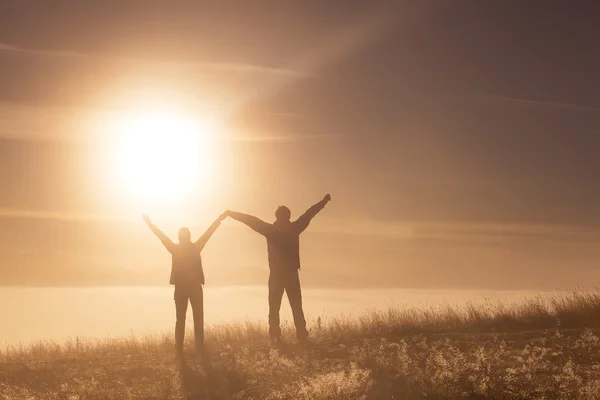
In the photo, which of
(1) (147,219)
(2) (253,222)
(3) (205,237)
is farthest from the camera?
(2) (253,222)

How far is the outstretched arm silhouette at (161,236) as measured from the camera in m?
19.2

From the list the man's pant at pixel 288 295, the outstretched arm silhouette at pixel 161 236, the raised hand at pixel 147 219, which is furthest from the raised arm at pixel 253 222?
the raised hand at pixel 147 219

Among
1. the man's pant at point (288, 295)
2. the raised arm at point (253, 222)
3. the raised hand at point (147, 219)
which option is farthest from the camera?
the raised arm at point (253, 222)

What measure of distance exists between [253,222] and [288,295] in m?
2.12

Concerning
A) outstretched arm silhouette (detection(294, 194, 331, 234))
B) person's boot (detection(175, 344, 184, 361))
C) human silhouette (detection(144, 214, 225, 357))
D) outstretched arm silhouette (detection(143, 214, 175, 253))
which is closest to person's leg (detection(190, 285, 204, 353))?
human silhouette (detection(144, 214, 225, 357))

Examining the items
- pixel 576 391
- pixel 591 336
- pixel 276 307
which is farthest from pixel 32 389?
pixel 591 336

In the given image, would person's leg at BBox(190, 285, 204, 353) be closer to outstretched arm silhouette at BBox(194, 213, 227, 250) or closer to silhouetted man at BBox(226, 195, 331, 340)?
outstretched arm silhouette at BBox(194, 213, 227, 250)

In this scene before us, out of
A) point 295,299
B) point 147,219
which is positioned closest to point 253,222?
point 295,299

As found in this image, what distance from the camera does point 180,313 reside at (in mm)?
19141

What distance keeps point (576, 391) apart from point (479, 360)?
2982 mm

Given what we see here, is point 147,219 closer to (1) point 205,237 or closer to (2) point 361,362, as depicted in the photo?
(1) point 205,237

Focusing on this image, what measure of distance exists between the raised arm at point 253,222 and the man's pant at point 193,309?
236 centimetres

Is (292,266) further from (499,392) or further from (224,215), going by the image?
(499,392)

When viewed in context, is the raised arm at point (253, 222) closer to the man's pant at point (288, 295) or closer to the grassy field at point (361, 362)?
the man's pant at point (288, 295)
